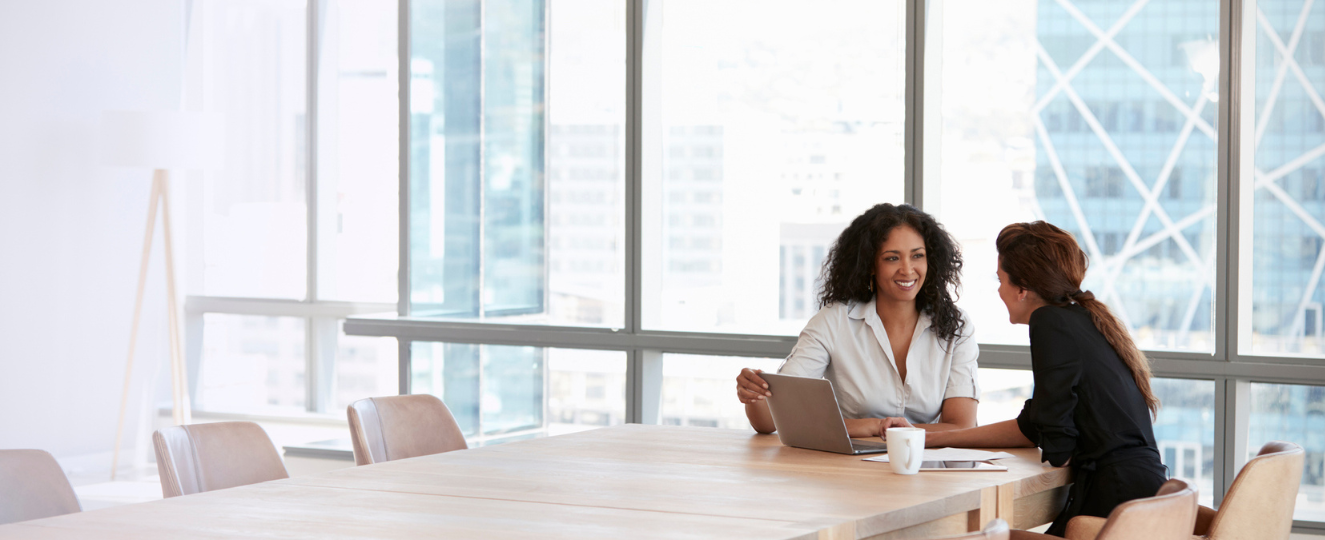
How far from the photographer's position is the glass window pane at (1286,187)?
162 inches

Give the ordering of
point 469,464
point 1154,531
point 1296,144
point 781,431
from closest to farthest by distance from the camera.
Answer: point 1154,531 < point 469,464 < point 781,431 < point 1296,144

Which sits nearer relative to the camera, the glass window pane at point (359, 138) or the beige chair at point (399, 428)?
the beige chair at point (399, 428)

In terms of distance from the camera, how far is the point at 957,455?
2643mm

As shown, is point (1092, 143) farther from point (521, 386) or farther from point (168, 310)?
point (168, 310)

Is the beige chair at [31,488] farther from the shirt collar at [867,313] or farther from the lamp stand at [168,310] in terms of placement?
the lamp stand at [168,310]

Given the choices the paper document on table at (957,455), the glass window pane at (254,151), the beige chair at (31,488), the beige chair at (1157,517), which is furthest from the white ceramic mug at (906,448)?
the glass window pane at (254,151)

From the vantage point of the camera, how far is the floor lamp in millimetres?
6117

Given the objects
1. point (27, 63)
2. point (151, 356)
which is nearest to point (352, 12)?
point (27, 63)

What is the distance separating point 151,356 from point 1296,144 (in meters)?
5.93

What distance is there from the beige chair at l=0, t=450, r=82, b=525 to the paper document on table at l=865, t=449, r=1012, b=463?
1.66 metres

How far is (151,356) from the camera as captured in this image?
6.98 meters

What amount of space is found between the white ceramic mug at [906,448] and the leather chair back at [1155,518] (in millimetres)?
508

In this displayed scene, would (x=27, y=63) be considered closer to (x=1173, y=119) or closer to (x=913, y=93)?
(x=913, y=93)

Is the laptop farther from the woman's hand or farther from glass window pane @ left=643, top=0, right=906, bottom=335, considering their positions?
glass window pane @ left=643, top=0, right=906, bottom=335
